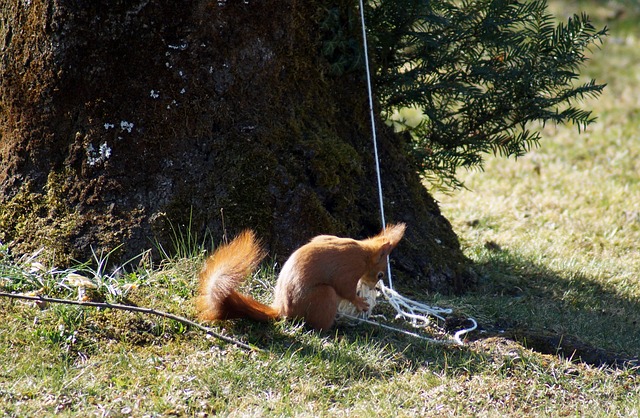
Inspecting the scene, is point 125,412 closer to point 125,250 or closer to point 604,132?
point 125,250

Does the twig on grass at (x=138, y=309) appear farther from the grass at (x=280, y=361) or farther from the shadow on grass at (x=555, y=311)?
the shadow on grass at (x=555, y=311)

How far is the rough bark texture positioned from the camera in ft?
12.5

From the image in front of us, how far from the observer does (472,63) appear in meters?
4.36

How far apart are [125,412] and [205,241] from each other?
1181mm

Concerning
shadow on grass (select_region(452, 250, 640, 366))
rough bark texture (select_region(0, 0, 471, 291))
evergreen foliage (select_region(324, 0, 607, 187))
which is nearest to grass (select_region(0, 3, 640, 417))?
shadow on grass (select_region(452, 250, 640, 366))

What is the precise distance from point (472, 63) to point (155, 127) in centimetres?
174

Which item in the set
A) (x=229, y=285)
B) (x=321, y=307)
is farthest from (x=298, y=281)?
(x=229, y=285)

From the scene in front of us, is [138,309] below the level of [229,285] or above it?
below

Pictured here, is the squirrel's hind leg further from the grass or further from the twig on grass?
the twig on grass

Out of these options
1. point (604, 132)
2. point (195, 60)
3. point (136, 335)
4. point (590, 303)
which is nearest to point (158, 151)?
point (195, 60)

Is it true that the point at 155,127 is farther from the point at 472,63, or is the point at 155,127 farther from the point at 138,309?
the point at 472,63

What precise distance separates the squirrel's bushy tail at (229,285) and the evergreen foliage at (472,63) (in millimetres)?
1371

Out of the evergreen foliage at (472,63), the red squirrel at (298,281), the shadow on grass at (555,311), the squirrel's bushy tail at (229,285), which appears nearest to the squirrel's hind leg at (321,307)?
the red squirrel at (298,281)

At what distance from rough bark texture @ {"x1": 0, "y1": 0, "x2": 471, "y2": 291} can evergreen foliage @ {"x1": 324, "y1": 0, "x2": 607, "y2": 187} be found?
480 mm
